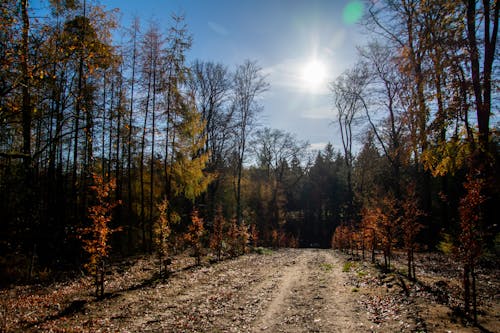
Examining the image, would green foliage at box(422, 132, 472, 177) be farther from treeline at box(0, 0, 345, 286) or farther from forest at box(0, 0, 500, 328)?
treeline at box(0, 0, 345, 286)

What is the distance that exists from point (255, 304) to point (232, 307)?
2.23 feet

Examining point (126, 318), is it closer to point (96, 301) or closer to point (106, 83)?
point (96, 301)

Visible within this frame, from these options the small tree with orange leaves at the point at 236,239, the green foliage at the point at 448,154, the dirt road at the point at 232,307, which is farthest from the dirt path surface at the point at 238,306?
the small tree with orange leaves at the point at 236,239

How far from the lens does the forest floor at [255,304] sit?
679cm

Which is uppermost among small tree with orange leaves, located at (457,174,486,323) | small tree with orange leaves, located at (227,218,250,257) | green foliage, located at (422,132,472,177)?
green foliage, located at (422,132,472,177)

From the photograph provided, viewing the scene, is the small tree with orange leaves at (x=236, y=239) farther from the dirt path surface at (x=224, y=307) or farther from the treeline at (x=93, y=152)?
the dirt path surface at (x=224, y=307)

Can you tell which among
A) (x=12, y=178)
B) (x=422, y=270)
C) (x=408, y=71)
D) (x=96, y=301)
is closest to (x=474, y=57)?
(x=408, y=71)

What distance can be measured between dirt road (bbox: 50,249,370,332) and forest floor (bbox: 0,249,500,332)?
0.9 inches

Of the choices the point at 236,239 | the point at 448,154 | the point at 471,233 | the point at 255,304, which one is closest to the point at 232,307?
the point at 255,304

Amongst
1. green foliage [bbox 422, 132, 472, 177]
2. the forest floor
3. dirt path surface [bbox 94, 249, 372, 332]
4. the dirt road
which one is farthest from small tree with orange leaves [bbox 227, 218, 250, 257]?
green foliage [bbox 422, 132, 472, 177]

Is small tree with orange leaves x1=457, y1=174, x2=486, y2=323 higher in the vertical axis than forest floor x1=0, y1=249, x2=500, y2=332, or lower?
higher

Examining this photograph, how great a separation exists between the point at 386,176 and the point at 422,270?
58.7 ft

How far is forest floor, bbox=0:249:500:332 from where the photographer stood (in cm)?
679

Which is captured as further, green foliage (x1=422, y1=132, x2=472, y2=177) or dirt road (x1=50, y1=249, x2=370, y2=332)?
green foliage (x1=422, y1=132, x2=472, y2=177)
